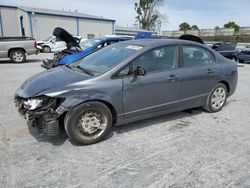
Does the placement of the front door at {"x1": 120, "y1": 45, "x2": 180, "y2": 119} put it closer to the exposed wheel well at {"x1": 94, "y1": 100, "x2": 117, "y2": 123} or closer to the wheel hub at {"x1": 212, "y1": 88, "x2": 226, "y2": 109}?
the exposed wheel well at {"x1": 94, "y1": 100, "x2": 117, "y2": 123}

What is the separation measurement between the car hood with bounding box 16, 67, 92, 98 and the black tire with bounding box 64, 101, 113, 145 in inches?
14.6

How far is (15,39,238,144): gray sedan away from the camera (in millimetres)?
3297

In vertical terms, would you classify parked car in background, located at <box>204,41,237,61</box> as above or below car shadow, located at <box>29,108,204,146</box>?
above

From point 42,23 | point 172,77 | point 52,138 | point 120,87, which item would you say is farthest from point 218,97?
point 42,23

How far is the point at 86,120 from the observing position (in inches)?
137

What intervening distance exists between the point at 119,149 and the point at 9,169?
1437mm

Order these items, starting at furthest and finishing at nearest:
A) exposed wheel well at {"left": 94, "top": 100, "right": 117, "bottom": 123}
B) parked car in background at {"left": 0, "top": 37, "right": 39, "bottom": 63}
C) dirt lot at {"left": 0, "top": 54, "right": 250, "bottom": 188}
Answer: parked car in background at {"left": 0, "top": 37, "right": 39, "bottom": 63} < exposed wheel well at {"left": 94, "top": 100, "right": 117, "bottom": 123} < dirt lot at {"left": 0, "top": 54, "right": 250, "bottom": 188}

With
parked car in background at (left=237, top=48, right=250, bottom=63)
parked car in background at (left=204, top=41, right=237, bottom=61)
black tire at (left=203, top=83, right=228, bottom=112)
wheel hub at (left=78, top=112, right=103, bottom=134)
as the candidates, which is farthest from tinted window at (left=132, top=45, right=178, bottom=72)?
parked car in background at (left=237, top=48, right=250, bottom=63)

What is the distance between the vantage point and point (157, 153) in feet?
11.0

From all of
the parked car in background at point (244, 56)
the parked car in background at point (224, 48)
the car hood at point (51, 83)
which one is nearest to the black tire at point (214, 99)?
the car hood at point (51, 83)

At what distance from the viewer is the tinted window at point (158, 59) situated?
3.91 m

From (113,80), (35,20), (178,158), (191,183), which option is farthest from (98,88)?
(35,20)

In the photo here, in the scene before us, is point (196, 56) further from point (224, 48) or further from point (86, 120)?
point (224, 48)

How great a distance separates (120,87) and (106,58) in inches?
31.4
